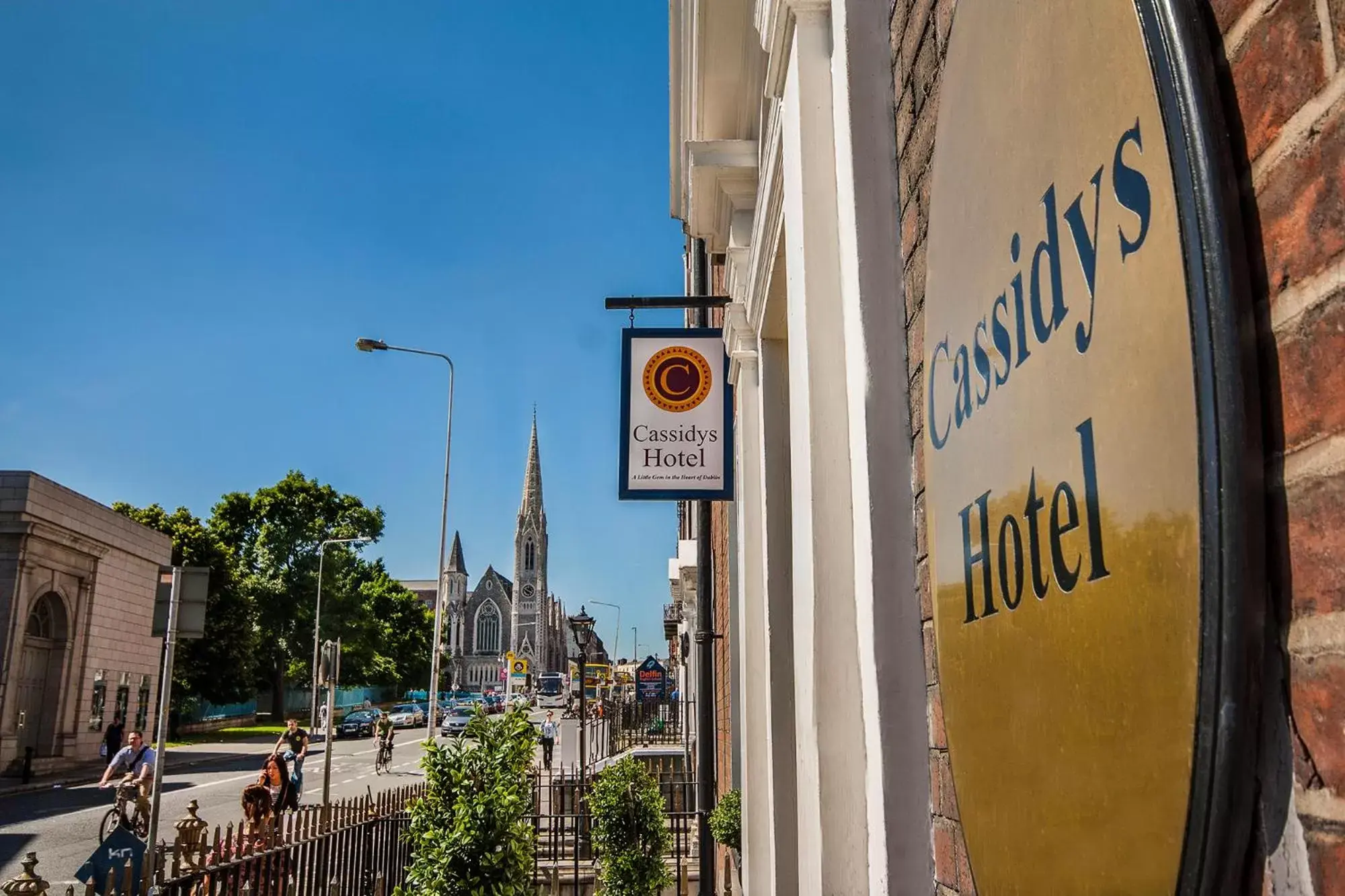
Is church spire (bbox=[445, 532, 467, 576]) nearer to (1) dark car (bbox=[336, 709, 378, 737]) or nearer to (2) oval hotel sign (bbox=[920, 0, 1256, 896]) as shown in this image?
(1) dark car (bbox=[336, 709, 378, 737])

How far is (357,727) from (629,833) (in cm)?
4377

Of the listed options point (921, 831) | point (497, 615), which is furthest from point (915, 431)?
point (497, 615)

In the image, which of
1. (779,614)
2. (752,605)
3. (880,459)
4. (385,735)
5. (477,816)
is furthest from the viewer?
(385,735)

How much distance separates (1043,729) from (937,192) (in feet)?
3.00

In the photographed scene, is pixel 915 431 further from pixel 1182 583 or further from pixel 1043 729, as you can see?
pixel 1182 583

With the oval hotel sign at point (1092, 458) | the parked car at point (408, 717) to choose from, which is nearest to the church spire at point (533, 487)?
the parked car at point (408, 717)

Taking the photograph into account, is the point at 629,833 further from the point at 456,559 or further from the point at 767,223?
the point at 456,559

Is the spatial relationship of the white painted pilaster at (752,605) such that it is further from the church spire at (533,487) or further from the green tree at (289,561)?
the church spire at (533,487)

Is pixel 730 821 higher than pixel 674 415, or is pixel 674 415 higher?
pixel 674 415

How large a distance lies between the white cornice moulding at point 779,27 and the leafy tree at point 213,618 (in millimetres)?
46228

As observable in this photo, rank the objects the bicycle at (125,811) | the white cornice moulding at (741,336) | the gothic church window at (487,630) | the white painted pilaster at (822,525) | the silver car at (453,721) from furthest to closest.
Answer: the gothic church window at (487,630) < the silver car at (453,721) < the bicycle at (125,811) < the white cornice moulding at (741,336) < the white painted pilaster at (822,525)

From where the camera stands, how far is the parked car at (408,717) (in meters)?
53.3

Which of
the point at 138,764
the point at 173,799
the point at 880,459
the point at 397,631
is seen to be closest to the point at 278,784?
the point at 138,764

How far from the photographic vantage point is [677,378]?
262 inches
